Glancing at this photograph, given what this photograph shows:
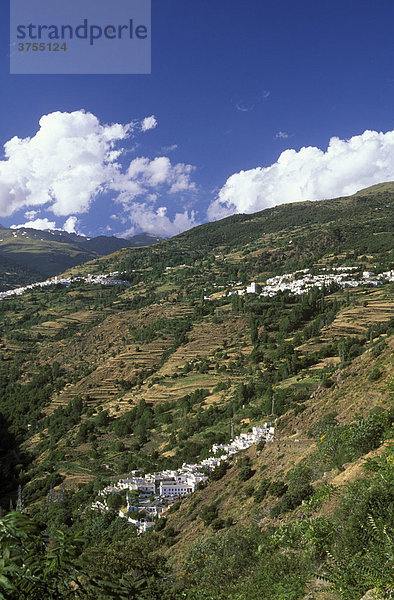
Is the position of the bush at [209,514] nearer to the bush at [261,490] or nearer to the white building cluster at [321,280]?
the bush at [261,490]

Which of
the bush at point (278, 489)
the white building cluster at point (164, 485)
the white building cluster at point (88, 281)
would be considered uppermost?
the white building cluster at point (88, 281)

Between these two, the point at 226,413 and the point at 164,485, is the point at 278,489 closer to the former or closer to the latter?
the point at 164,485

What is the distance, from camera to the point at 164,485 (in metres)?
28.8

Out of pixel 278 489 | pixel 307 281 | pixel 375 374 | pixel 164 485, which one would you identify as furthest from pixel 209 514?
pixel 307 281

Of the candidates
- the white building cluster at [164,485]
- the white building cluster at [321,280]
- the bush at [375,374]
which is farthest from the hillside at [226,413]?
the white building cluster at [164,485]

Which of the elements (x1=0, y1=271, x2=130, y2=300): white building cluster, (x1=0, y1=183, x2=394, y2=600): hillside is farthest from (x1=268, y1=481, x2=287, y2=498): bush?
(x1=0, y1=271, x2=130, y2=300): white building cluster

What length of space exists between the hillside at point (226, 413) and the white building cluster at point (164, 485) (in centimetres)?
143

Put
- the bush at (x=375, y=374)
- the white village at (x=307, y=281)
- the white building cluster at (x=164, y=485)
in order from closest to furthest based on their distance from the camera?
1. the bush at (x=375, y=374)
2. the white building cluster at (x=164, y=485)
3. the white village at (x=307, y=281)

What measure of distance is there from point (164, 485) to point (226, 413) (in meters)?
12.8

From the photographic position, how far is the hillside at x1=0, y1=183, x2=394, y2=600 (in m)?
9.34

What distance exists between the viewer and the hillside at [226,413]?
934 cm

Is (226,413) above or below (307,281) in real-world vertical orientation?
below

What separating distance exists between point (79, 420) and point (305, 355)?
1299 inches

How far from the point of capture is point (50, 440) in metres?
49.3
